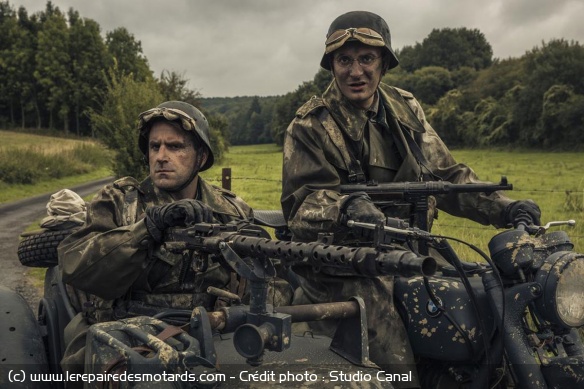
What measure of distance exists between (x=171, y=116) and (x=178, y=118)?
61 millimetres

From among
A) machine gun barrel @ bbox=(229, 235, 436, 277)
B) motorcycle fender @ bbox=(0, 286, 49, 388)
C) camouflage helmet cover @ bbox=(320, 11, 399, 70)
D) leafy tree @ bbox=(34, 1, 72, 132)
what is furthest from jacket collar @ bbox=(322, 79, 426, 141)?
leafy tree @ bbox=(34, 1, 72, 132)

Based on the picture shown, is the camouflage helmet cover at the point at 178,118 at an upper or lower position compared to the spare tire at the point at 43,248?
upper

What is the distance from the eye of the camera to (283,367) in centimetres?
285

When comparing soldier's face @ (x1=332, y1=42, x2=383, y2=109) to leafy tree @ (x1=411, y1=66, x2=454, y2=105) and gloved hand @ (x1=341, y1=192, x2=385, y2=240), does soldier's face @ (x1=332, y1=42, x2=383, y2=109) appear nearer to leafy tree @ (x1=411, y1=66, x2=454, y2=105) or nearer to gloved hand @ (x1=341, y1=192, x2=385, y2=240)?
gloved hand @ (x1=341, y1=192, x2=385, y2=240)

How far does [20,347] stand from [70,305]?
0.47m

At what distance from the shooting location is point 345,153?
167 inches

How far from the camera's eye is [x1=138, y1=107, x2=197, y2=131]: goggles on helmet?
417 centimetres

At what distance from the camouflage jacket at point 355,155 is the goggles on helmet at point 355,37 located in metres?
0.35

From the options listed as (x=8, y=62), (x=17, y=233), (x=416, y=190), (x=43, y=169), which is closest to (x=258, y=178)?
(x=17, y=233)

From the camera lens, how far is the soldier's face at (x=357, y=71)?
4.29 meters

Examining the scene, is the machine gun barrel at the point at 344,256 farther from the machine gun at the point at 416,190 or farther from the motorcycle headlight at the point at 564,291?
the machine gun at the point at 416,190

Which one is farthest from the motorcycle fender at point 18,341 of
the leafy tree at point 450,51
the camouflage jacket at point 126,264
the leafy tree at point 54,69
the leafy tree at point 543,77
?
the leafy tree at point 450,51

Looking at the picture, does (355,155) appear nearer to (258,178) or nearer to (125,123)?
(258,178)

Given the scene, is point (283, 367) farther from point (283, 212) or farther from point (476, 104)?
point (476, 104)
